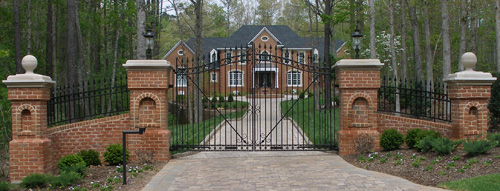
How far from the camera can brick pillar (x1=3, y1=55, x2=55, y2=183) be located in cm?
793

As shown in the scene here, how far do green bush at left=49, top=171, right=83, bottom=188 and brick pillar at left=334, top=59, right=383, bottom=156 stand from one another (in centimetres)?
553

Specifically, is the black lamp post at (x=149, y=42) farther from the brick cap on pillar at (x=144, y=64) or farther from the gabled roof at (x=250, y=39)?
the gabled roof at (x=250, y=39)

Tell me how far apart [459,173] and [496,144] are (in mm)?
1334

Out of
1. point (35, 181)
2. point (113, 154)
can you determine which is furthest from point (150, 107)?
point (35, 181)

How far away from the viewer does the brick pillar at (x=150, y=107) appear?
8.83 metres

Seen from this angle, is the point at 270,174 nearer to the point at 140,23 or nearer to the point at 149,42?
the point at 149,42

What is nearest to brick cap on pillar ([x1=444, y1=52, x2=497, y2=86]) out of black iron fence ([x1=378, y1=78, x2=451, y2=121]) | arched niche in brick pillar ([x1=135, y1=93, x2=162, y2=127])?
black iron fence ([x1=378, y1=78, x2=451, y2=121])

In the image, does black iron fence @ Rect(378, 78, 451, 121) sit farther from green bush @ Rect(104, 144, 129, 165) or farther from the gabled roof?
the gabled roof

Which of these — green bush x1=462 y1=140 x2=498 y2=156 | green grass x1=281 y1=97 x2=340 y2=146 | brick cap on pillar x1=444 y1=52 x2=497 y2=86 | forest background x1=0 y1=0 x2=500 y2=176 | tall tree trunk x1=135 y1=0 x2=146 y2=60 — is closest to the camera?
green bush x1=462 y1=140 x2=498 y2=156

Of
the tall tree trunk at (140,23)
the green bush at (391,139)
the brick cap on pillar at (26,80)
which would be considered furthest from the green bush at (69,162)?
the green bush at (391,139)

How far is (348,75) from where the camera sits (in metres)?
8.98

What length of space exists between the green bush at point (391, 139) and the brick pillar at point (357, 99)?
14 cm

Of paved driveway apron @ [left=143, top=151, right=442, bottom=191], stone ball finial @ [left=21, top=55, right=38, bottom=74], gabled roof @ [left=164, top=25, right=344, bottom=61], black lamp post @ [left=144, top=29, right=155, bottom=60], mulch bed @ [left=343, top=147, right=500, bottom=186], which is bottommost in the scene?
paved driveway apron @ [left=143, top=151, right=442, bottom=191]

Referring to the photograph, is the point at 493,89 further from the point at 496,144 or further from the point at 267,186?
the point at 267,186
